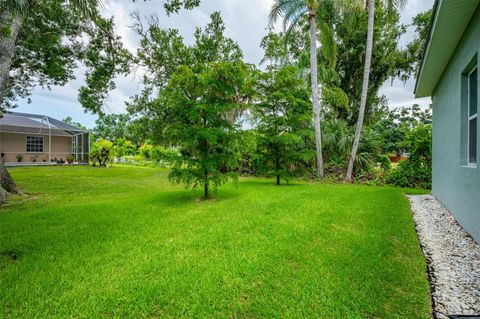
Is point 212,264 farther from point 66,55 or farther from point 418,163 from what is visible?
point 66,55

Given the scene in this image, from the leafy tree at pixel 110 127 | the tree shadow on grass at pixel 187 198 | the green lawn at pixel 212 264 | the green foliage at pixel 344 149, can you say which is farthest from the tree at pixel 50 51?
the leafy tree at pixel 110 127

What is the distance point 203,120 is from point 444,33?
17.4 feet

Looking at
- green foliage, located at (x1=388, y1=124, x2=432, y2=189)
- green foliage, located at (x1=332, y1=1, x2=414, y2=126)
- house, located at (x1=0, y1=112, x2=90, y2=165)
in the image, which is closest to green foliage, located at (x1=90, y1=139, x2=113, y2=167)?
house, located at (x1=0, y1=112, x2=90, y2=165)

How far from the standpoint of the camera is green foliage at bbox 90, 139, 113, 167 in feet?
65.4

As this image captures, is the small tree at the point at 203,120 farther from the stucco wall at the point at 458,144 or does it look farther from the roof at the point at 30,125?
the roof at the point at 30,125

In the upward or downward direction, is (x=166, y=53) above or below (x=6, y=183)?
above

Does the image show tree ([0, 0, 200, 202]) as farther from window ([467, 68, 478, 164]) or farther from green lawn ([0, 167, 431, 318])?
window ([467, 68, 478, 164])

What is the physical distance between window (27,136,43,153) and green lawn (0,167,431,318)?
1821cm

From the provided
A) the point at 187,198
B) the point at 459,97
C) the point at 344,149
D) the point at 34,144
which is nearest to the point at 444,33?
the point at 459,97

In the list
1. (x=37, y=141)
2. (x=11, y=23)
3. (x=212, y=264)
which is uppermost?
(x=11, y=23)

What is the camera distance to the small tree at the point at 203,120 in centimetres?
631

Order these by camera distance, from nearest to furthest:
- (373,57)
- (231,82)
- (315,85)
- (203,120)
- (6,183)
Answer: (231,82)
(203,120)
(6,183)
(315,85)
(373,57)

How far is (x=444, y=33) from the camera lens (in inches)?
165

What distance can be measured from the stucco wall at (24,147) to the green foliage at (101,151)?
9.28ft
